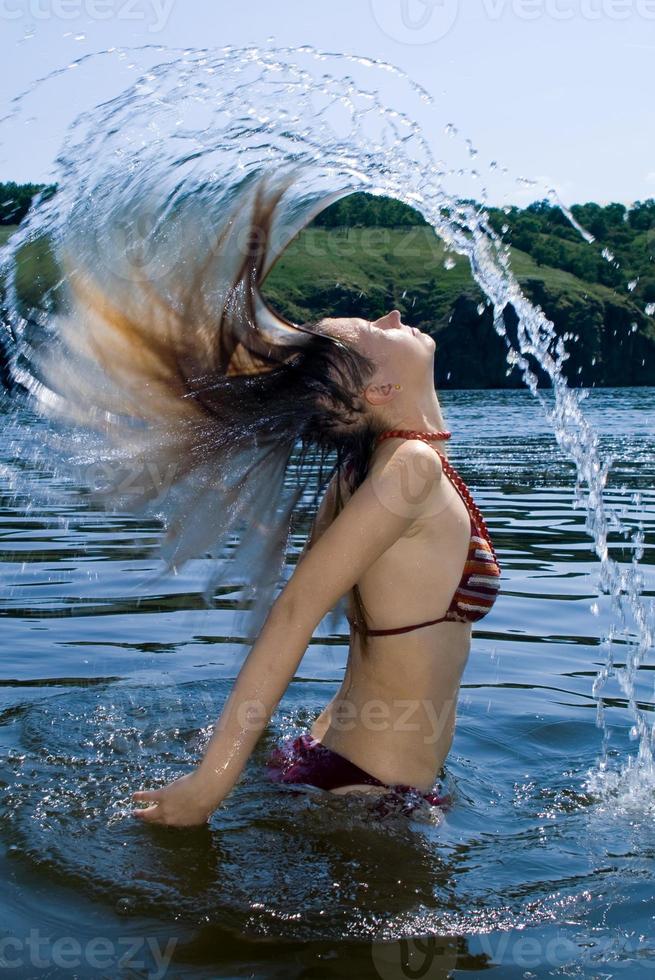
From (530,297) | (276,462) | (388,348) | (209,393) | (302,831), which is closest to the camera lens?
(302,831)

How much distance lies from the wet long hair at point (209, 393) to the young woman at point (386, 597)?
0.09 m

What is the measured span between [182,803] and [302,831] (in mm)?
522

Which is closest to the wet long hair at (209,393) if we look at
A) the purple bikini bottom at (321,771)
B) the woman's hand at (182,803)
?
the purple bikini bottom at (321,771)

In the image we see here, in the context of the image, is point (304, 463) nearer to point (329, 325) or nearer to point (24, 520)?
point (329, 325)

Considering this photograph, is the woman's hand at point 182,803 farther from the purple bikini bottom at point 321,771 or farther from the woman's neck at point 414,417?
the woman's neck at point 414,417

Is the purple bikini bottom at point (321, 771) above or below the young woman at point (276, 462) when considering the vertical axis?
below

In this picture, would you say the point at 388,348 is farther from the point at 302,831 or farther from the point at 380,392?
the point at 302,831

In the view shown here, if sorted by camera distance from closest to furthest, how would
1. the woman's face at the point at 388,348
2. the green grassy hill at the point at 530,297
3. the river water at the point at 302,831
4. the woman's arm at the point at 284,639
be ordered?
the river water at the point at 302,831 → the woman's arm at the point at 284,639 → the woman's face at the point at 388,348 → the green grassy hill at the point at 530,297

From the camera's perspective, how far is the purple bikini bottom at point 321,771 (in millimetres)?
4066

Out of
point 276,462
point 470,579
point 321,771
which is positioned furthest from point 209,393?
point 321,771

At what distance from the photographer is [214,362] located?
4.24 meters

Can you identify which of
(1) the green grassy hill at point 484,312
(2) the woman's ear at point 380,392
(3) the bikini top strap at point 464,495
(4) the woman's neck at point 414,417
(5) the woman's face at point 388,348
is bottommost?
(1) the green grassy hill at point 484,312

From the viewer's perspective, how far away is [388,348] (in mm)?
4125

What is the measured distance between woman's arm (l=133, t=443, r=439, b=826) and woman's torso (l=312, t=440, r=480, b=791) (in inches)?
6.5
